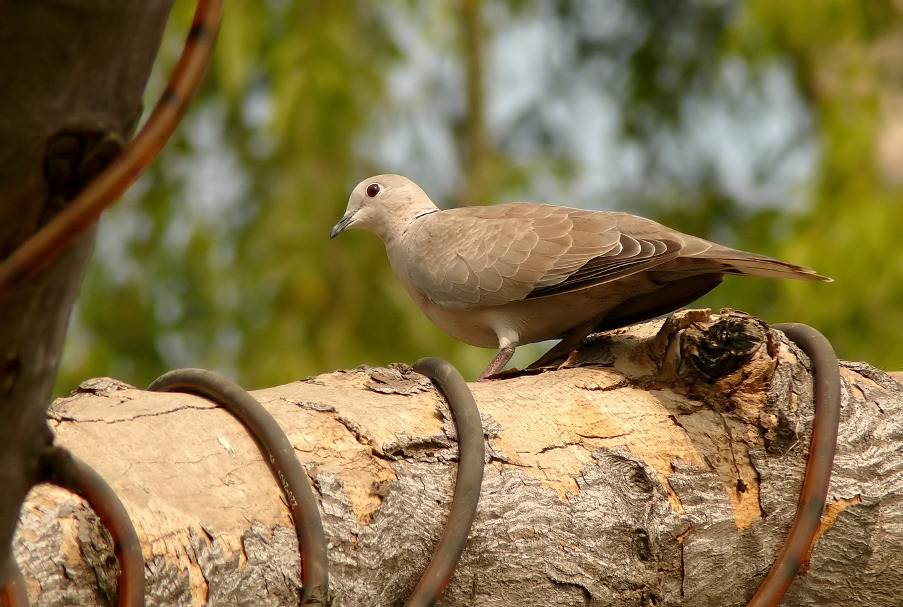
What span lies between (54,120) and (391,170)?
237 inches

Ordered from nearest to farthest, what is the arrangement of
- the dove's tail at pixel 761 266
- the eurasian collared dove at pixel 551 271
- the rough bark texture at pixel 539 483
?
the rough bark texture at pixel 539 483 < the dove's tail at pixel 761 266 < the eurasian collared dove at pixel 551 271

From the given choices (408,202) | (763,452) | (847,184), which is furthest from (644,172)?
(763,452)

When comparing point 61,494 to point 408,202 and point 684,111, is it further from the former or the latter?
point 684,111

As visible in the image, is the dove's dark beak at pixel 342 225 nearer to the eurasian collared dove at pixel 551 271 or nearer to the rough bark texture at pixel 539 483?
the eurasian collared dove at pixel 551 271

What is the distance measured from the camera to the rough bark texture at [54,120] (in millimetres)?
843

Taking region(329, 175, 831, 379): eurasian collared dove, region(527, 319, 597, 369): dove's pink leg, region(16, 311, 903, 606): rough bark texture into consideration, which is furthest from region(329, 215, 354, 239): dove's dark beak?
region(16, 311, 903, 606): rough bark texture

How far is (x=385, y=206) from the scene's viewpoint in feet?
14.5

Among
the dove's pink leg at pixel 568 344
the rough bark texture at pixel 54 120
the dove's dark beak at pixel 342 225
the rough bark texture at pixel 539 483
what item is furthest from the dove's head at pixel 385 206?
the rough bark texture at pixel 54 120

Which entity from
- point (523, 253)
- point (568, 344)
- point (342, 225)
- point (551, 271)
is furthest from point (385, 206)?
point (568, 344)

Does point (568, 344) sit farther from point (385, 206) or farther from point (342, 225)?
point (342, 225)

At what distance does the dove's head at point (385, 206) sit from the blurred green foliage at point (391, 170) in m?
1.63

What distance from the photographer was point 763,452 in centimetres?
206

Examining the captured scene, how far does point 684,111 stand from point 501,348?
5452 millimetres

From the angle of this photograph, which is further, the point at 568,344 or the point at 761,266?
the point at 568,344
